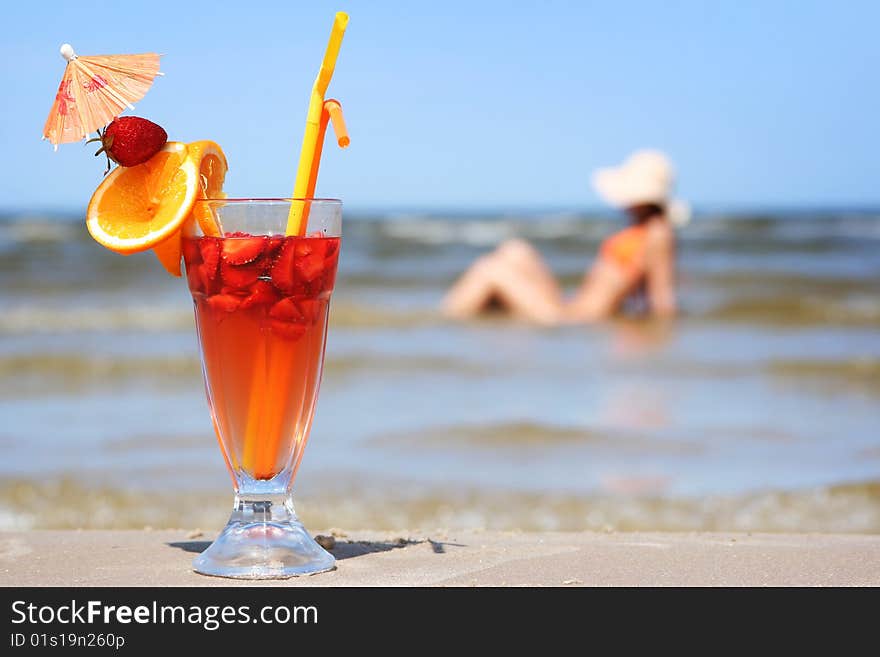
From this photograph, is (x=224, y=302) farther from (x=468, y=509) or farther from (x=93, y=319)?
(x=93, y=319)

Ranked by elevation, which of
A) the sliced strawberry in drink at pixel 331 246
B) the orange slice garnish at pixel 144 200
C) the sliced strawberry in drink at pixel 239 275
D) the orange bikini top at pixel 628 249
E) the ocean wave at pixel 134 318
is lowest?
the sliced strawberry in drink at pixel 239 275

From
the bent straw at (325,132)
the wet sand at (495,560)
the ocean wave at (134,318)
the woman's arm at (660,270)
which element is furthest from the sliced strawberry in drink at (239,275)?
the woman's arm at (660,270)

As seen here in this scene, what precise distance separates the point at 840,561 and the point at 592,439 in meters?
2.04

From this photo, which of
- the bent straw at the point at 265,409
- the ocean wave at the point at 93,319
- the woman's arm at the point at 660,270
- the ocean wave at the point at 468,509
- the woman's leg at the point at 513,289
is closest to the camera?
the bent straw at the point at 265,409

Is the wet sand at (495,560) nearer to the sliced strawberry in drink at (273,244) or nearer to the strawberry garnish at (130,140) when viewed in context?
the sliced strawberry in drink at (273,244)

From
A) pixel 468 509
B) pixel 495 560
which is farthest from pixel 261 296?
pixel 468 509

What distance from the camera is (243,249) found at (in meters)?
1.91

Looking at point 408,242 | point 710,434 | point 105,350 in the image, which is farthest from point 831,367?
point 408,242

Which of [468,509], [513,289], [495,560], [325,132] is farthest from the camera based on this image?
[513,289]

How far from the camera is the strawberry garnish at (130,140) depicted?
1898mm

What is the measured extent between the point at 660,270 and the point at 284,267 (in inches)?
277

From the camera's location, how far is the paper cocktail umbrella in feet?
Answer: 6.09

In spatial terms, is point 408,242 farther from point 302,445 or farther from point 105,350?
point 302,445
